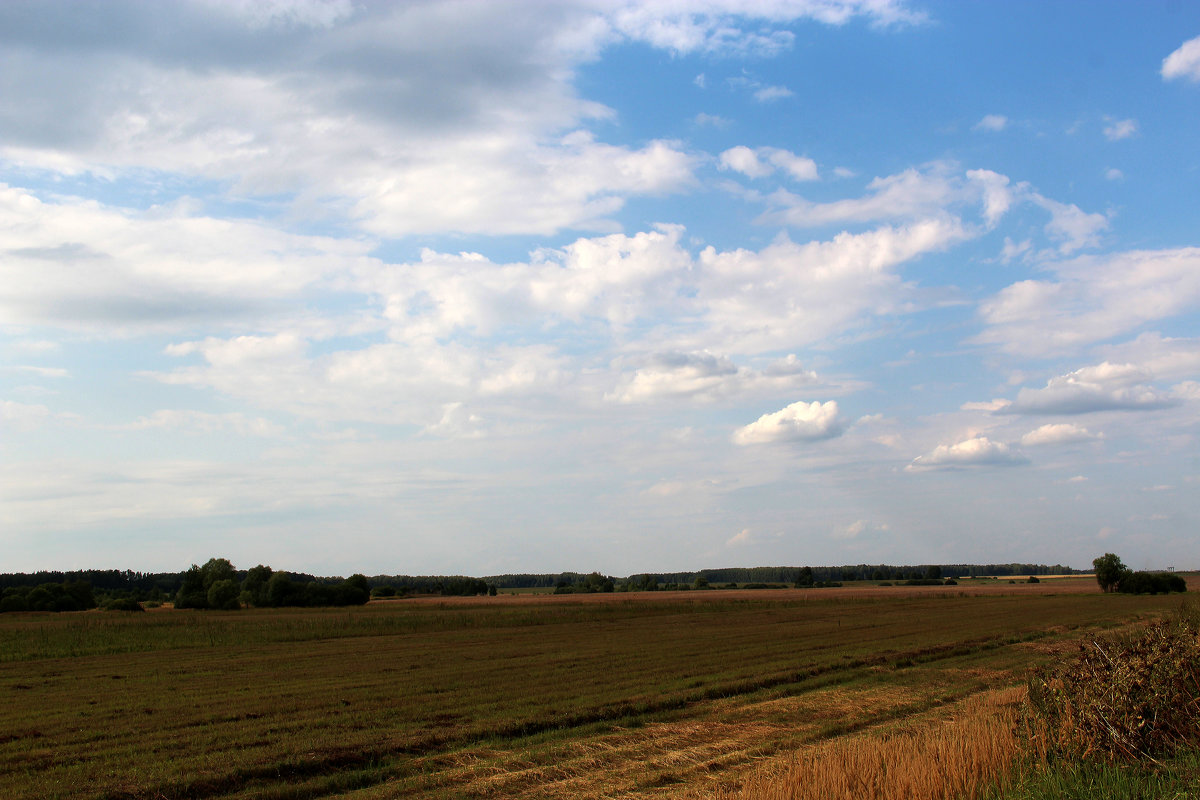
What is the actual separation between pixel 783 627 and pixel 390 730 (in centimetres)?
3373

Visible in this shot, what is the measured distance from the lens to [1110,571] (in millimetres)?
130625

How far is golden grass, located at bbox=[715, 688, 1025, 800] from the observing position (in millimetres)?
8883

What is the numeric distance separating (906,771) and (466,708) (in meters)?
11.8

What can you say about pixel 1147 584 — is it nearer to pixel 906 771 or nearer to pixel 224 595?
pixel 224 595

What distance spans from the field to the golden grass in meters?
1.72

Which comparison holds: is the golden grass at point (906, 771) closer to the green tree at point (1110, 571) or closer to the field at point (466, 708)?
the field at point (466, 708)

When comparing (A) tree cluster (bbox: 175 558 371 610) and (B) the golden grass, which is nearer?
(B) the golden grass

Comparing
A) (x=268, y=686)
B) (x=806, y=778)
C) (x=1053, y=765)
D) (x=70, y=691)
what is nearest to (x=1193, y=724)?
(x=1053, y=765)

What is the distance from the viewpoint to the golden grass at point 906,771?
8.88 metres

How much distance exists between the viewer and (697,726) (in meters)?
16.4

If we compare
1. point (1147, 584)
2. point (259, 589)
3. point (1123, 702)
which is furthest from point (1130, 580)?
point (1123, 702)

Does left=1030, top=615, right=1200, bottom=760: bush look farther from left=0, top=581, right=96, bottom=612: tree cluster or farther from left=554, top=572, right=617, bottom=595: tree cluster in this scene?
left=554, top=572, right=617, bottom=595: tree cluster

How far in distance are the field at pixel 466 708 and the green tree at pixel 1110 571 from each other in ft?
359

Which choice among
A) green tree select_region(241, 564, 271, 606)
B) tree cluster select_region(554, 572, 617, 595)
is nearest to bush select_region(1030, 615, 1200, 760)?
green tree select_region(241, 564, 271, 606)
